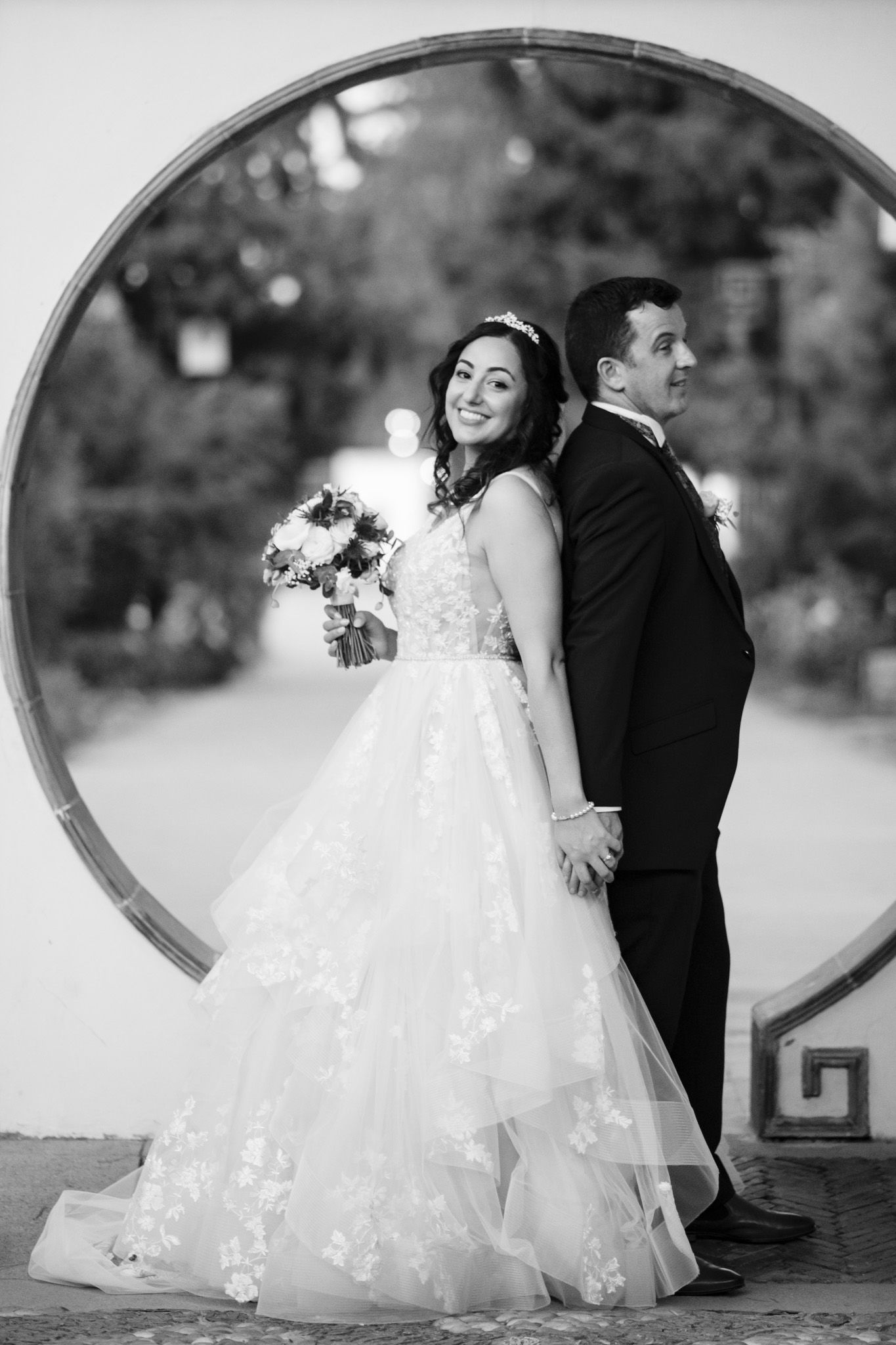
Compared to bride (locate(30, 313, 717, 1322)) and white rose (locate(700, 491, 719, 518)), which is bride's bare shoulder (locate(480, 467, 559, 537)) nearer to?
bride (locate(30, 313, 717, 1322))

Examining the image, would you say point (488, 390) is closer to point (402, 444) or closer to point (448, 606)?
point (448, 606)

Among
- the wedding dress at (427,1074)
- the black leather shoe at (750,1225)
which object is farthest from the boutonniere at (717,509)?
the black leather shoe at (750,1225)

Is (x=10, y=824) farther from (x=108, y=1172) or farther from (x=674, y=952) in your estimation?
(x=674, y=952)

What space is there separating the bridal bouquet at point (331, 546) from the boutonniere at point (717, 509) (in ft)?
2.61

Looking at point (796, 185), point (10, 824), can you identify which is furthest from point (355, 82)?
point (796, 185)

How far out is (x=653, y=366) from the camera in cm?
353

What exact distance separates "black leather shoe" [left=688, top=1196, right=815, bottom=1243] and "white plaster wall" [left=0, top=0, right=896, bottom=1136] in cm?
155

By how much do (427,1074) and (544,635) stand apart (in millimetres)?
991

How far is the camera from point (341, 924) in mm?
3516

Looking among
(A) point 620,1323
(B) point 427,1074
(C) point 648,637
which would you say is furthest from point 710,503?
(A) point 620,1323

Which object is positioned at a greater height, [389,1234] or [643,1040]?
[643,1040]

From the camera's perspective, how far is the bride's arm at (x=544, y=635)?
133 inches

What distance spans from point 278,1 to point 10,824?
2438 millimetres

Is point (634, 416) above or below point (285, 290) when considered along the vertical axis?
below
